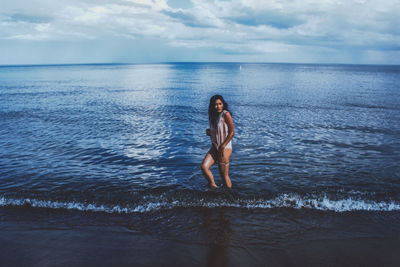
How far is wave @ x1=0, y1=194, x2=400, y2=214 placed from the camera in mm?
6184

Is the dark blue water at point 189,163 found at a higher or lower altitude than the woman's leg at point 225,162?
lower

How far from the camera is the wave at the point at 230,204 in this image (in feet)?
20.3

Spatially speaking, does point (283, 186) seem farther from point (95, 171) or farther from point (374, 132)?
point (374, 132)

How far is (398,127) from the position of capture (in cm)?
1468

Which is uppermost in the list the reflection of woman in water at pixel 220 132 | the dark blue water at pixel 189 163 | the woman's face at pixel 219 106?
the woman's face at pixel 219 106

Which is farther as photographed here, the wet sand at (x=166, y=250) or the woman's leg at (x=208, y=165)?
the woman's leg at (x=208, y=165)

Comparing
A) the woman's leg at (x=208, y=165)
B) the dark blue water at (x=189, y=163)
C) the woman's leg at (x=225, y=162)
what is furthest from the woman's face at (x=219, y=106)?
the dark blue water at (x=189, y=163)

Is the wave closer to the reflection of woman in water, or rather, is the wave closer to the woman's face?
the reflection of woman in water

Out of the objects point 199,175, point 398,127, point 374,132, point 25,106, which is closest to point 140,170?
point 199,175

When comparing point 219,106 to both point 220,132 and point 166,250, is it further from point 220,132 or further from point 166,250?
point 166,250

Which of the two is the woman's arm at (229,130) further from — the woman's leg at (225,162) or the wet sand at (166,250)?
the wet sand at (166,250)

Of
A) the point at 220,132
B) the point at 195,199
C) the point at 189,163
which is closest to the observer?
the point at 220,132

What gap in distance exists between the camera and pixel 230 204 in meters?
6.37

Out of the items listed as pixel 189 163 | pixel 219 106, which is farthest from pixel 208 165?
pixel 189 163
